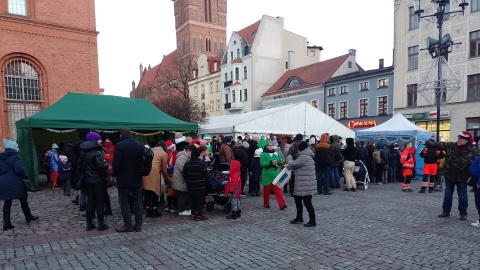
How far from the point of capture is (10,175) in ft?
20.0

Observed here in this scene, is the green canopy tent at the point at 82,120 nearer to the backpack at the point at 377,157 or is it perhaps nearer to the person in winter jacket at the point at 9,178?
the person in winter jacket at the point at 9,178

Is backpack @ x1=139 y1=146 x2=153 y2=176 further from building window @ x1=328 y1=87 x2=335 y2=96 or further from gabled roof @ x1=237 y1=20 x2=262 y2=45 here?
gabled roof @ x1=237 y1=20 x2=262 y2=45

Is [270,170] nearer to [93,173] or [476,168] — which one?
[93,173]

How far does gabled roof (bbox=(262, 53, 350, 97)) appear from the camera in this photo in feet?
117

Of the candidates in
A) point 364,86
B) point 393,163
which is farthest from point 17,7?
point 364,86

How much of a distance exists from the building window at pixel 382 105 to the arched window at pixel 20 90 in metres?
28.4

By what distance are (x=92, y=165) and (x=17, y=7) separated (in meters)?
19.6

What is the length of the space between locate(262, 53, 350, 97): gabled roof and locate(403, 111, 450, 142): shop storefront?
34.4 ft

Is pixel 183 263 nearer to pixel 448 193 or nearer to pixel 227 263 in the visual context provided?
pixel 227 263

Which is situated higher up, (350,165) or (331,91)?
(331,91)

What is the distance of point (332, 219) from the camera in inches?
265

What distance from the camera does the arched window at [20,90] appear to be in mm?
19203

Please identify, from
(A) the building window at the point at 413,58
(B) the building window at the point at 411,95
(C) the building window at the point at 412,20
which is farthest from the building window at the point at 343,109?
(C) the building window at the point at 412,20

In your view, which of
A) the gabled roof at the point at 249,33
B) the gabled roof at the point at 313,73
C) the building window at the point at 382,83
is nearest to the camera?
the building window at the point at 382,83
